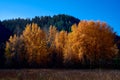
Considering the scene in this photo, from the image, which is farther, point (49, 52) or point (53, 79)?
point (49, 52)

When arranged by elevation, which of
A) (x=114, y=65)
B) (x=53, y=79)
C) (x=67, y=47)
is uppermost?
(x=67, y=47)

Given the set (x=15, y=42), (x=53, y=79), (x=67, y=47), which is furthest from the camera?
(x=15, y=42)

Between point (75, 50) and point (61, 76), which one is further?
point (75, 50)

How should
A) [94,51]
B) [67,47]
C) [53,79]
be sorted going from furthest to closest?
[67,47], [94,51], [53,79]

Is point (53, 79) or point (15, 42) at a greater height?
point (15, 42)

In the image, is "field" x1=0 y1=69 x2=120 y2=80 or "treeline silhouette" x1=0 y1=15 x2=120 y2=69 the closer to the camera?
"field" x1=0 y1=69 x2=120 y2=80

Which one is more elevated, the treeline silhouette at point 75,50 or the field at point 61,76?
the treeline silhouette at point 75,50

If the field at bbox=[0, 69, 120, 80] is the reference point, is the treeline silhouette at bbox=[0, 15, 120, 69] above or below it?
above

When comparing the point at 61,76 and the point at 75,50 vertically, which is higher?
the point at 75,50

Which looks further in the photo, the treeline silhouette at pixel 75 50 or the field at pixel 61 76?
the treeline silhouette at pixel 75 50

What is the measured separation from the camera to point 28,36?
180 feet

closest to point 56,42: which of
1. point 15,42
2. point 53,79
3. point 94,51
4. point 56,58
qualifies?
point 56,58

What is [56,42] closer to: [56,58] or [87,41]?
[56,58]

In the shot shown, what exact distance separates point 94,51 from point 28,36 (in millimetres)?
13650
